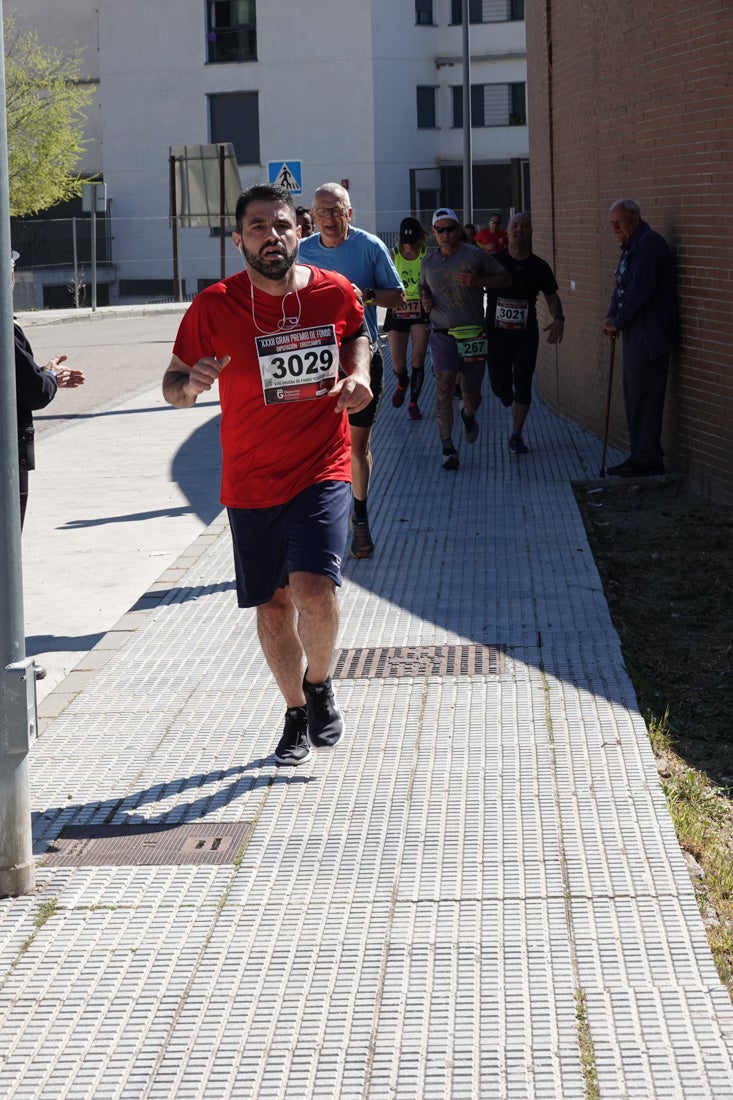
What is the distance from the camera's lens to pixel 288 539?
570 cm

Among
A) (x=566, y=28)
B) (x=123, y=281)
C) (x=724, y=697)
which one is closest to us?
(x=724, y=697)

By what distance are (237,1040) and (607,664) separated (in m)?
3.39

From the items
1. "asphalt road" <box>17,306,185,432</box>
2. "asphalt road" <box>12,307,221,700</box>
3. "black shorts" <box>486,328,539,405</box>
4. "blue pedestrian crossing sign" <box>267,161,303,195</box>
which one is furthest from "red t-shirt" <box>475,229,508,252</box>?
"black shorts" <box>486,328,539,405</box>

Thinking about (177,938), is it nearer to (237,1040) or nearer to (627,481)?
(237,1040)

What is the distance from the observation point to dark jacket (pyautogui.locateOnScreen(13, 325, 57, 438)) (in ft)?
22.2

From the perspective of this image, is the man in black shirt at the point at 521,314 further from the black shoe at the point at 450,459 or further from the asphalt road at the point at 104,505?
the asphalt road at the point at 104,505

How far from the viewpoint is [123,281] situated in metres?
55.9

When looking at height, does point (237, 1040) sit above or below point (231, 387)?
below

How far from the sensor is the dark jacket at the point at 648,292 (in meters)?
11.1

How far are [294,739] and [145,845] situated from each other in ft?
2.98

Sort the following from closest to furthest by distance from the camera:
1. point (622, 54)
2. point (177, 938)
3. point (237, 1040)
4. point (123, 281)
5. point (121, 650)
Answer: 1. point (237, 1040)
2. point (177, 938)
3. point (121, 650)
4. point (622, 54)
5. point (123, 281)

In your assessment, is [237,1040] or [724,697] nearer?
[237,1040]

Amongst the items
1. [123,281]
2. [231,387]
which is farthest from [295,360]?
[123,281]

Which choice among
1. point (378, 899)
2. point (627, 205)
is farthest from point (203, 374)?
point (627, 205)
